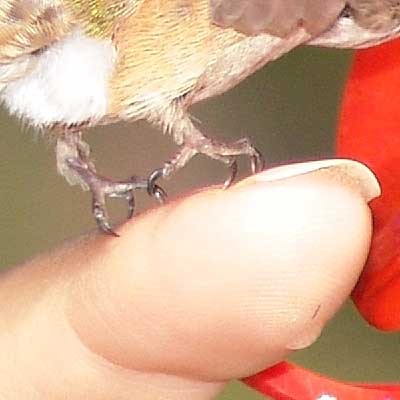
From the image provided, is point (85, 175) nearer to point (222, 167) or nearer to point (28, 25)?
point (28, 25)

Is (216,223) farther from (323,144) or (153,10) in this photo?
(323,144)

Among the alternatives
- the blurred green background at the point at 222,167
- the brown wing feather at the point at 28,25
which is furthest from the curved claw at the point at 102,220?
the blurred green background at the point at 222,167

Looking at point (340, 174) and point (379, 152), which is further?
point (379, 152)

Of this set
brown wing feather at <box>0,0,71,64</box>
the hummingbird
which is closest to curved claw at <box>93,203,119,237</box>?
the hummingbird

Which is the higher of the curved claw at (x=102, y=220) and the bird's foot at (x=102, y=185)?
the bird's foot at (x=102, y=185)

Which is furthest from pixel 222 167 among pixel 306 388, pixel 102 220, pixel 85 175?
pixel 306 388

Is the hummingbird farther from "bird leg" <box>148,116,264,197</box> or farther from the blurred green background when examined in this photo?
the blurred green background

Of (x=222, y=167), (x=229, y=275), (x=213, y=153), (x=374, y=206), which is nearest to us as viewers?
(x=229, y=275)

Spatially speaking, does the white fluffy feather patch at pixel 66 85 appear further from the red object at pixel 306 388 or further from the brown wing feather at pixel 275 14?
the red object at pixel 306 388
